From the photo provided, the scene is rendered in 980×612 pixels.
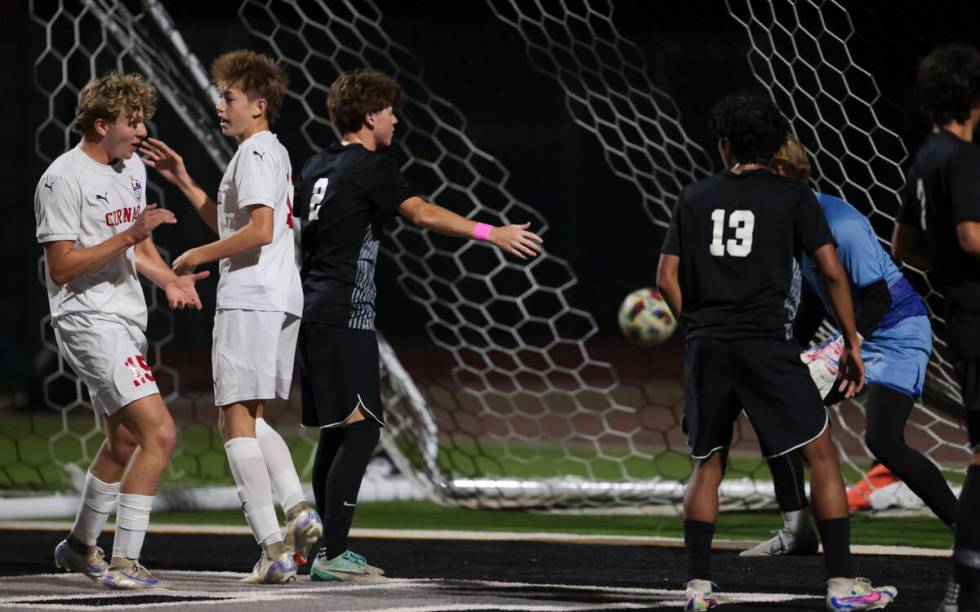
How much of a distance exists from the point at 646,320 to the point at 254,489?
2.88m

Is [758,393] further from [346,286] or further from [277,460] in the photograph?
[277,460]

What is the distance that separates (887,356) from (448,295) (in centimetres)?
1559

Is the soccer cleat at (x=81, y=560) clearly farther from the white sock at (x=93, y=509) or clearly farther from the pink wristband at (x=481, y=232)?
the pink wristband at (x=481, y=232)

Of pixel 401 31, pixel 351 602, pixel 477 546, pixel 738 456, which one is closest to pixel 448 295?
pixel 401 31

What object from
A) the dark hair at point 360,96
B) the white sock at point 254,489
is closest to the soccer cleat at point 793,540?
the white sock at point 254,489

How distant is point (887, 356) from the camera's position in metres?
A: 4.91

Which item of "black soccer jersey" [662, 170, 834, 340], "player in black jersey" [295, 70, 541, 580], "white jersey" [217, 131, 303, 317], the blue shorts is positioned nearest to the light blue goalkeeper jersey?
the blue shorts

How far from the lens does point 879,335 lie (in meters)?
5.00

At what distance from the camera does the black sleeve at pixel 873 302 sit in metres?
4.79

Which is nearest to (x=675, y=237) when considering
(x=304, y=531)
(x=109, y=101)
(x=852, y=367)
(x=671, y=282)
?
(x=671, y=282)

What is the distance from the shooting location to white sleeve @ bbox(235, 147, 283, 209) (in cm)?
454

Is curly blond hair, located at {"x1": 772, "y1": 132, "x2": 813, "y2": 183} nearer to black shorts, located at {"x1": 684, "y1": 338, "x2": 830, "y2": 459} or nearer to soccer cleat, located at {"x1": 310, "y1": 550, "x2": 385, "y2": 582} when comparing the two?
black shorts, located at {"x1": 684, "y1": 338, "x2": 830, "y2": 459}

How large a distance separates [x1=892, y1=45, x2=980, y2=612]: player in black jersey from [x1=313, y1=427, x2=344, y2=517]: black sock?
1870 mm

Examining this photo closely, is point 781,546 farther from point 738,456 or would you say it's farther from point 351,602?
point 738,456
